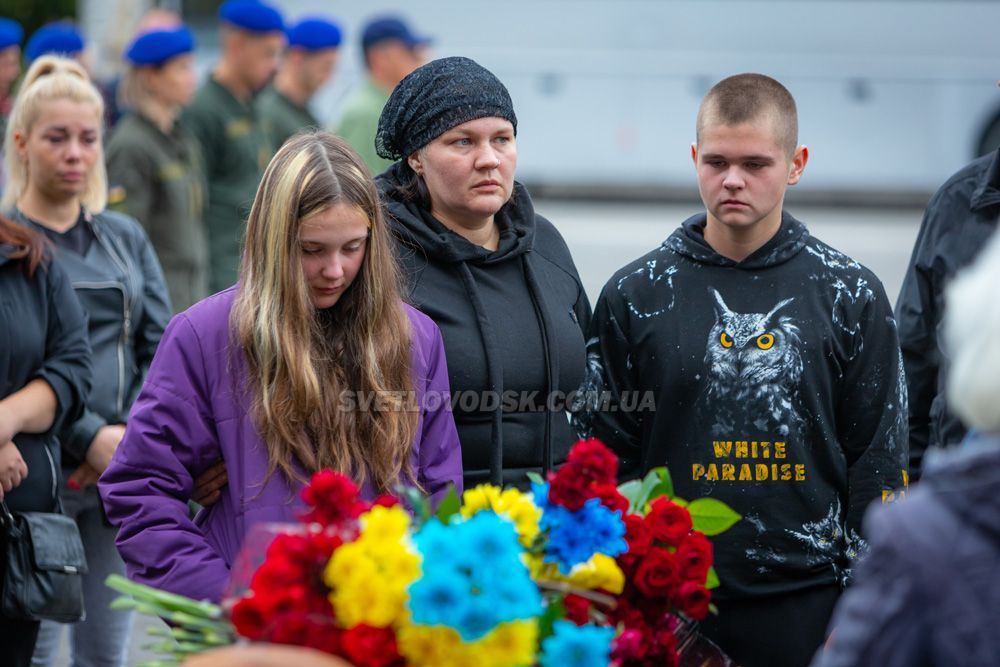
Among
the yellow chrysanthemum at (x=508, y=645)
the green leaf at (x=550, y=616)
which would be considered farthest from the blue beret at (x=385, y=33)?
the yellow chrysanthemum at (x=508, y=645)

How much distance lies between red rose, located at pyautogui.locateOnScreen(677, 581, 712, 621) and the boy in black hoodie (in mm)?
952

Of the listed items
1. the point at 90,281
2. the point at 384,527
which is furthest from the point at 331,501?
the point at 90,281

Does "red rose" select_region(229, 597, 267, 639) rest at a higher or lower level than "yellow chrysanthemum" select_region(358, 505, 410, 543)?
lower

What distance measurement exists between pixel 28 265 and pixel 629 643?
2.52 metres

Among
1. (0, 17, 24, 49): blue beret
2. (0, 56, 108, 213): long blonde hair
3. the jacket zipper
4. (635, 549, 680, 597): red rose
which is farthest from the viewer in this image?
(0, 17, 24, 49): blue beret

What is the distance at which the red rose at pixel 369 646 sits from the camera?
7.57ft

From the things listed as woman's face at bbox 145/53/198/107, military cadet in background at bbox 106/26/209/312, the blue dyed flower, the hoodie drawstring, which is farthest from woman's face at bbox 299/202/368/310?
woman's face at bbox 145/53/198/107

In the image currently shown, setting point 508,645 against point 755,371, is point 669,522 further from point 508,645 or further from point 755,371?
point 755,371

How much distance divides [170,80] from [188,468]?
5034 millimetres

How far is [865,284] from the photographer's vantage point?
3832 millimetres

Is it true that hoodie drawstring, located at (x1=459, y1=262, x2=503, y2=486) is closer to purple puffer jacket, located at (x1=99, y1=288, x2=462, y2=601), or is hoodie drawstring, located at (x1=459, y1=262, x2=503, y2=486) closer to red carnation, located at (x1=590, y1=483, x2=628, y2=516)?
purple puffer jacket, located at (x1=99, y1=288, x2=462, y2=601)

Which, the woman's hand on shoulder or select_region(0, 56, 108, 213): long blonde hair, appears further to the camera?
select_region(0, 56, 108, 213): long blonde hair

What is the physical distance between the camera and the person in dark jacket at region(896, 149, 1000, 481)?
4402 mm

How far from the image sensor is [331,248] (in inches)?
131
